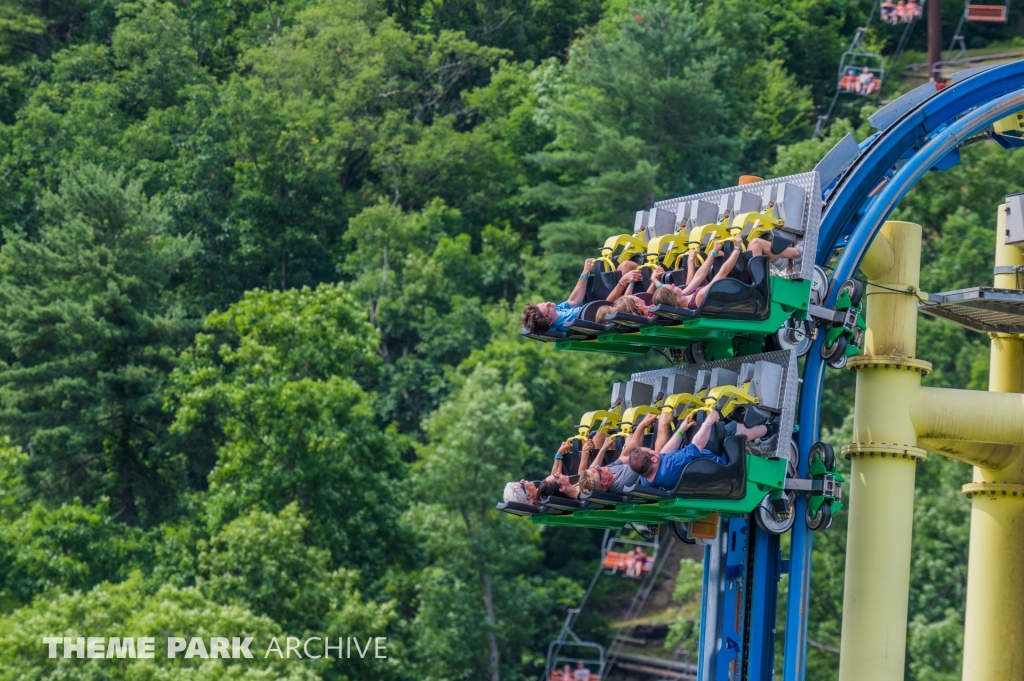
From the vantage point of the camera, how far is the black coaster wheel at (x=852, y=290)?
16.8 m

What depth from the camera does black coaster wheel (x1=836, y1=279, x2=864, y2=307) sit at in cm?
1678

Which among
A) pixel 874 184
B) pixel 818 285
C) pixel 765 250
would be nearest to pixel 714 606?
pixel 818 285

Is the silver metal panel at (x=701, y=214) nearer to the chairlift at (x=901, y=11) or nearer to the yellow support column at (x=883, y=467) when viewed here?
the yellow support column at (x=883, y=467)

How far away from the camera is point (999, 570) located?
747 inches

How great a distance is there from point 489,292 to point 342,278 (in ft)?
17.4

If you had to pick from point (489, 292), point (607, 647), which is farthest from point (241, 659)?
point (489, 292)

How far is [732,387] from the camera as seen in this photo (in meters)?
16.1

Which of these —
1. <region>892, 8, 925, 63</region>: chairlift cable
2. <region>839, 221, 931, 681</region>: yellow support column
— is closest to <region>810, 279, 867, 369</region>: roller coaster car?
<region>839, 221, 931, 681</region>: yellow support column

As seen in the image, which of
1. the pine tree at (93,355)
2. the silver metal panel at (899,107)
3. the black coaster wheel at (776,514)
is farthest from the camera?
the pine tree at (93,355)

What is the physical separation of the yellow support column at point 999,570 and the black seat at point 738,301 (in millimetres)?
3890

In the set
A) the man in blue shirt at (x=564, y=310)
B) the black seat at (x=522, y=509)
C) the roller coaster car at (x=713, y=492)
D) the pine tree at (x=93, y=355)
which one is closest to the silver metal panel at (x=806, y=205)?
the man in blue shirt at (x=564, y=310)

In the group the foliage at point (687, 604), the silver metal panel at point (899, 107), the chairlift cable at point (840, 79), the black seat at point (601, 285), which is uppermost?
the chairlift cable at point (840, 79)

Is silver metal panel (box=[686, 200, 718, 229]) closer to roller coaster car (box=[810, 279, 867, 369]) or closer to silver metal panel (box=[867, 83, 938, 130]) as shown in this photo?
roller coaster car (box=[810, 279, 867, 369])

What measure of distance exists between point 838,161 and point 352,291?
40.6 metres
